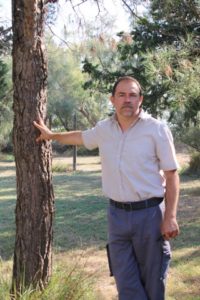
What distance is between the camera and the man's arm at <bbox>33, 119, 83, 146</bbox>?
3.24 metres

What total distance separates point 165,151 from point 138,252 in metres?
0.62

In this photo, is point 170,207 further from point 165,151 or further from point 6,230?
point 6,230

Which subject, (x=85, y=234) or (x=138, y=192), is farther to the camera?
(x=85, y=234)

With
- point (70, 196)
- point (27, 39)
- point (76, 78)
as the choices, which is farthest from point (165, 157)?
point (76, 78)

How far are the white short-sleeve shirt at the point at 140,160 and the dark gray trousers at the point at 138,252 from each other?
0.11 meters

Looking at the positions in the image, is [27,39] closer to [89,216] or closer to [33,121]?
[33,121]

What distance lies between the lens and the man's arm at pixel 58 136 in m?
3.24

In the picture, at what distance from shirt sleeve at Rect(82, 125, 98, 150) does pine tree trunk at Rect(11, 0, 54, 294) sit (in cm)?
26

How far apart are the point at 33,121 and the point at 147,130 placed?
2.40ft

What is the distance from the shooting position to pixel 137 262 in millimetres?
3152

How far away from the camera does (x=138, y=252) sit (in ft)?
10.2

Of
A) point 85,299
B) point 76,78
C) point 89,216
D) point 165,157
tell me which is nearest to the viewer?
point 165,157

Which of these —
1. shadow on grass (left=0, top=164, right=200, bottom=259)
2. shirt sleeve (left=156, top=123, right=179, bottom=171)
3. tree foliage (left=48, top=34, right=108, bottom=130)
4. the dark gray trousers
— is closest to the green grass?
shadow on grass (left=0, top=164, right=200, bottom=259)

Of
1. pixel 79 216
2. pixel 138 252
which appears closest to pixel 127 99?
pixel 138 252
